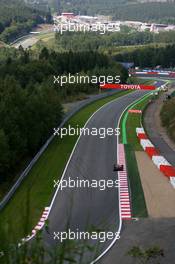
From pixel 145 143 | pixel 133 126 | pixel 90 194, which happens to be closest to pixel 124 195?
pixel 90 194

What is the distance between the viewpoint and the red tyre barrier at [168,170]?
34050 millimetres

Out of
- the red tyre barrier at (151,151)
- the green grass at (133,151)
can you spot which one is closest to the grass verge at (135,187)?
the green grass at (133,151)

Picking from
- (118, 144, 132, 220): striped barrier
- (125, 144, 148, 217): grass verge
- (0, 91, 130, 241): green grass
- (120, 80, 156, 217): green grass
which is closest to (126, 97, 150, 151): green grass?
(120, 80, 156, 217): green grass

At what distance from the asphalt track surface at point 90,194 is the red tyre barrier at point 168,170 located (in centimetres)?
336

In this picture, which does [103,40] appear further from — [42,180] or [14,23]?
[42,180]

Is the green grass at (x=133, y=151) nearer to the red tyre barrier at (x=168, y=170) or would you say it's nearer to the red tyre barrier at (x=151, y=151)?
the red tyre barrier at (x=151, y=151)

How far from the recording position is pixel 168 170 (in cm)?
3472

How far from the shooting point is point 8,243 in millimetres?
4688

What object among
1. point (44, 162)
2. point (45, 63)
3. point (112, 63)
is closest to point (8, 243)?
point (44, 162)

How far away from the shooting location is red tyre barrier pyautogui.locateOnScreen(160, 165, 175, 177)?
3405cm

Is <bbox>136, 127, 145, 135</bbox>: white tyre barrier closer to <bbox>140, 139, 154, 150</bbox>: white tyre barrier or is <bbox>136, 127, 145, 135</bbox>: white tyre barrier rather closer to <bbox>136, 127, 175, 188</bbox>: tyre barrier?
<bbox>136, 127, 175, 188</bbox>: tyre barrier

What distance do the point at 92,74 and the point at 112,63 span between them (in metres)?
15.4

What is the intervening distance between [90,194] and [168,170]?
7.00 m

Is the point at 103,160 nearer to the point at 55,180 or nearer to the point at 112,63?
→ the point at 55,180
